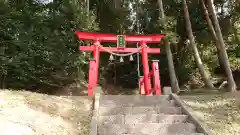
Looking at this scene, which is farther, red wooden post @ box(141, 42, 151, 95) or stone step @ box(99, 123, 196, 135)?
red wooden post @ box(141, 42, 151, 95)

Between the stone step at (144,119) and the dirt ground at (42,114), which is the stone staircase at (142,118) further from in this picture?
the dirt ground at (42,114)

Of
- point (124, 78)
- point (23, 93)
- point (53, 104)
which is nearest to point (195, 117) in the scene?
point (53, 104)

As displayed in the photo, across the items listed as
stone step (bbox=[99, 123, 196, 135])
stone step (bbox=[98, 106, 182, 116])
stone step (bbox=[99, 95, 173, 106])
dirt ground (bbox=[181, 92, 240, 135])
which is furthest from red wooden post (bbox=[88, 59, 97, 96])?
stone step (bbox=[99, 123, 196, 135])

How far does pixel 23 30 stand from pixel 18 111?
25.6 feet

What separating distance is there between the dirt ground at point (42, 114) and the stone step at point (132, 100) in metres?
0.39

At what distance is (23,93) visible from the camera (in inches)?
268

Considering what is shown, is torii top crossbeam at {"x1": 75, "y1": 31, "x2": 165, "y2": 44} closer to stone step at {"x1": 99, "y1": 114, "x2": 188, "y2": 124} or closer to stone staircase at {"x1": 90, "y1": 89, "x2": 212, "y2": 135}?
stone staircase at {"x1": 90, "y1": 89, "x2": 212, "y2": 135}

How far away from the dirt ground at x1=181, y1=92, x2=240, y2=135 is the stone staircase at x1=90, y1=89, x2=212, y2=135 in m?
0.34

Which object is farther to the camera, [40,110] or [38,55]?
[38,55]

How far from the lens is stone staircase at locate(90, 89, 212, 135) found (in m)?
5.51

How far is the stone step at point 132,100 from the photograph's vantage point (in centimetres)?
696

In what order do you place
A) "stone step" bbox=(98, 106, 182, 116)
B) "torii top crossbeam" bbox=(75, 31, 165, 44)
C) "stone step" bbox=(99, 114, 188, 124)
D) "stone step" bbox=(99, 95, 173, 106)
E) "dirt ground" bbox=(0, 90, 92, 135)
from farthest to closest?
"torii top crossbeam" bbox=(75, 31, 165, 44), "stone step" bbox=(99, 95, 173, 106), "stone step" bbox=(98, 106, 182, 116), "stone step" bbox=(99, 114, 188, 124), "dirt ground" bbox=(0, 90, 92, 135)

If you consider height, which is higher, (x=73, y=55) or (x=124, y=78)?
(x=73, y=55)

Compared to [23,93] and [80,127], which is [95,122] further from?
[23,93]
